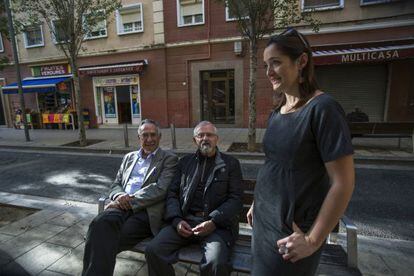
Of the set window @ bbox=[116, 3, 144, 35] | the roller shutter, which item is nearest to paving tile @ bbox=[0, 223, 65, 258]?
the roller shutter

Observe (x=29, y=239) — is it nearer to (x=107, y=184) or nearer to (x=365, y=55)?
(x=107, y=184)

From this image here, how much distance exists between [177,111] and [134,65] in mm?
3082

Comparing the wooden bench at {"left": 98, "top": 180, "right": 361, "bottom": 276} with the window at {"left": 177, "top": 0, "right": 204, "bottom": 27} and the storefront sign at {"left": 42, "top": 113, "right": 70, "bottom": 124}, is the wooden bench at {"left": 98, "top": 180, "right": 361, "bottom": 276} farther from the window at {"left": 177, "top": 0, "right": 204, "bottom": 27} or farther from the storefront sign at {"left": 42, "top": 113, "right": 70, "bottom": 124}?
the storefront sign at {"left": 42, "top": 113, "right": 70, "bottom": 124}

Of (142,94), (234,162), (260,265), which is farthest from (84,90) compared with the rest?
(260,265)

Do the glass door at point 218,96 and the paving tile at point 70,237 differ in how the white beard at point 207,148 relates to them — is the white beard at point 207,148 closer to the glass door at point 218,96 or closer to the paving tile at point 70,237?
the paving tile at point 70,237

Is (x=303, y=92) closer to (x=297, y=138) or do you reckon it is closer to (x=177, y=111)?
(x=297, y=138)

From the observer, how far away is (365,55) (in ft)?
31.2

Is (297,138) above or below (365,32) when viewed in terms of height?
below

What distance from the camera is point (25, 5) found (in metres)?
8.91

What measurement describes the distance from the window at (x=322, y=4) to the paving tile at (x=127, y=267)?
1160 centimetres

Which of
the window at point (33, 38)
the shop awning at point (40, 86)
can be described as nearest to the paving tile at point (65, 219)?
the shop awning at point (40, 86)

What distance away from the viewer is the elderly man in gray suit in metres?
2.22

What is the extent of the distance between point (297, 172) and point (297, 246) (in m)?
0.33

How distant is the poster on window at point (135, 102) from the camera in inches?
558
